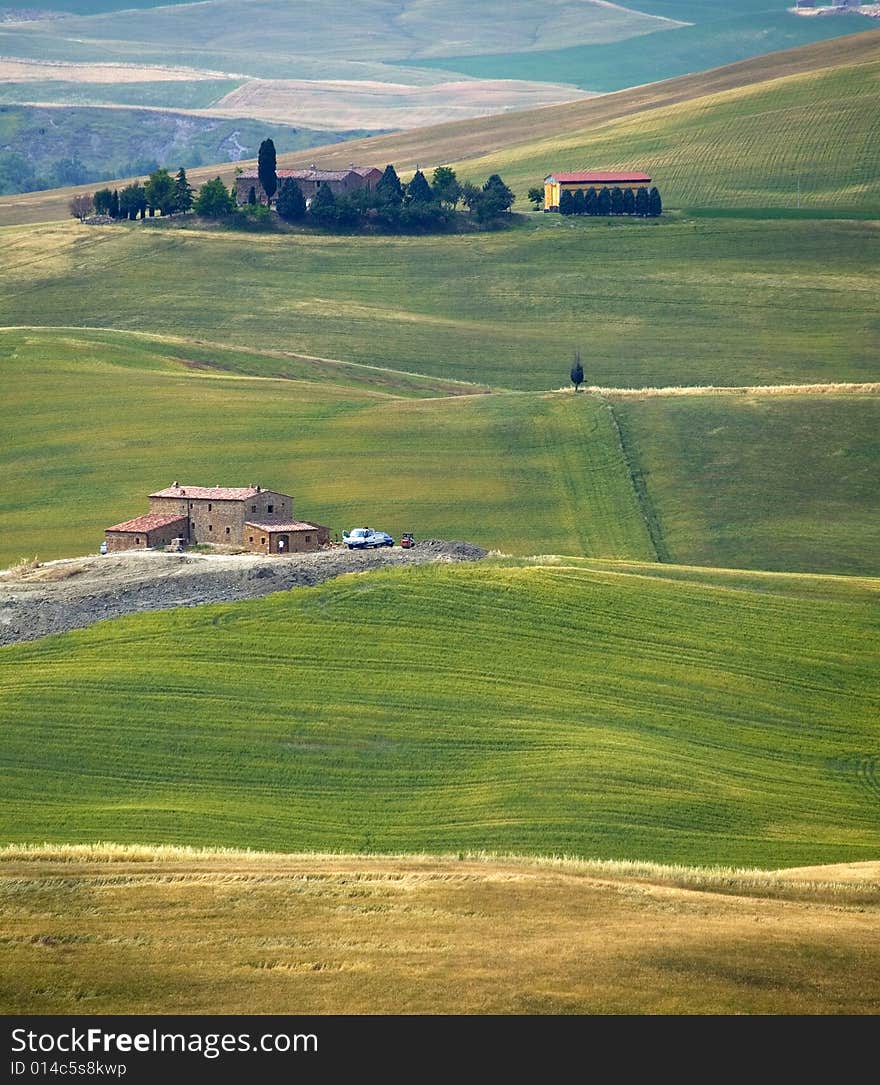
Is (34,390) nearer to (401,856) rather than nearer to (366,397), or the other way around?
(366,397)

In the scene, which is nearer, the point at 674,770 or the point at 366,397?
the point at 674,770

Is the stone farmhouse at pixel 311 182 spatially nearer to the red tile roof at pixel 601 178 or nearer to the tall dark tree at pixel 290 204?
the tall dark tree at pixel 290 204

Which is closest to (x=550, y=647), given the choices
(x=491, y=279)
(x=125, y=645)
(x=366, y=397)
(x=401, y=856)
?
(x=125, y=645)

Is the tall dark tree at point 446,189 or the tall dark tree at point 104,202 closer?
the tall dark tree at point 446,189

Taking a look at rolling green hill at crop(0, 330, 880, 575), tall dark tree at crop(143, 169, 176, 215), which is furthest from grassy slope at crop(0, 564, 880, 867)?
tall dark tree at crop(143, 169, 176, 215)

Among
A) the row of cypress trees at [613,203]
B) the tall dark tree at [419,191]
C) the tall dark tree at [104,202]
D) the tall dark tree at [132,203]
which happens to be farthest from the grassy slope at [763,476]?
the tall dark tree at [104,202]

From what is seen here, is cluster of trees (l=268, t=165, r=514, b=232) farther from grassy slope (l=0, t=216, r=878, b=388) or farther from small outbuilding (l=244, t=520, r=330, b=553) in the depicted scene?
small outbuilding (l=244, t=520, r=330, b=553)
